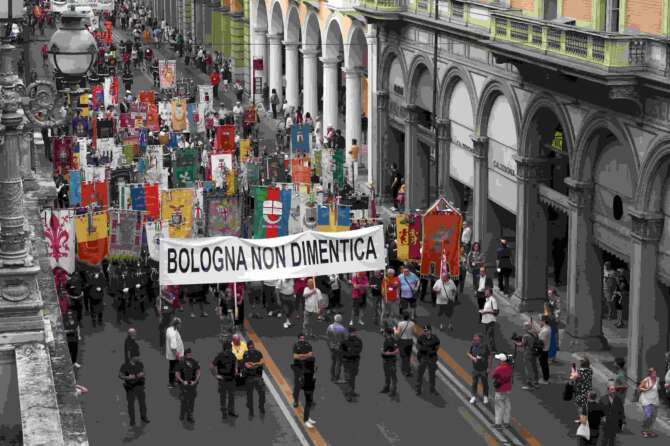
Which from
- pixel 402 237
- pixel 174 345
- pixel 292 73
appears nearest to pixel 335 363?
pixel 174 345

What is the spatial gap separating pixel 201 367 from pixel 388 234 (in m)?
10.7

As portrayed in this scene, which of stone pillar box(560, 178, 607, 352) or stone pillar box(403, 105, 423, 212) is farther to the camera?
stone pillar box(403, 105, 423, 212)

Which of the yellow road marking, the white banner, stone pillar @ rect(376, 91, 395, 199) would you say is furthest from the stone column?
the white banner

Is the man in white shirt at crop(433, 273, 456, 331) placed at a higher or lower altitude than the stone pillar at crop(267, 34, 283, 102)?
lower

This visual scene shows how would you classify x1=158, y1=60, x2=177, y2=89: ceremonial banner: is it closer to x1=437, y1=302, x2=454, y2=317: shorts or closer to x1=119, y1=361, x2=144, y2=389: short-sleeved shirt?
x1=437, y1=302, x2=454, y2=317: shorts

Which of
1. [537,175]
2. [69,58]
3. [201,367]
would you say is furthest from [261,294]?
[69,58]

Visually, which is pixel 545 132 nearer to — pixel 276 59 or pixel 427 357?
pixel 427 357

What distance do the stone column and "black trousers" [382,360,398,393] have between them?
32.2m

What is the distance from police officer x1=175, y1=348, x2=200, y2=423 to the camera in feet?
88.7

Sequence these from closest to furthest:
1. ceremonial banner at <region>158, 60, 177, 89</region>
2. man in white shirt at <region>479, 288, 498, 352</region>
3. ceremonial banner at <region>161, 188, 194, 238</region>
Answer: man in white shirt at <region>479, 288, 498, 352</region> → ceremonial banner at <region>161, 188, 194, 238</region> → ceremonial banner at <region>158, 60, 177, 89</region>

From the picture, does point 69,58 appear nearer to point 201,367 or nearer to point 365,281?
point 201,367

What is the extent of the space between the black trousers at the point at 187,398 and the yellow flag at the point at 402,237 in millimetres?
10480

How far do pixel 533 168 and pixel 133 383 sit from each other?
43.2 feet

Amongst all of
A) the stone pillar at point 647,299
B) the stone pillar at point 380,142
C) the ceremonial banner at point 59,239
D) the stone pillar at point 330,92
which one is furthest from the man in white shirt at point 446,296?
the stone pillar at point 330,92
